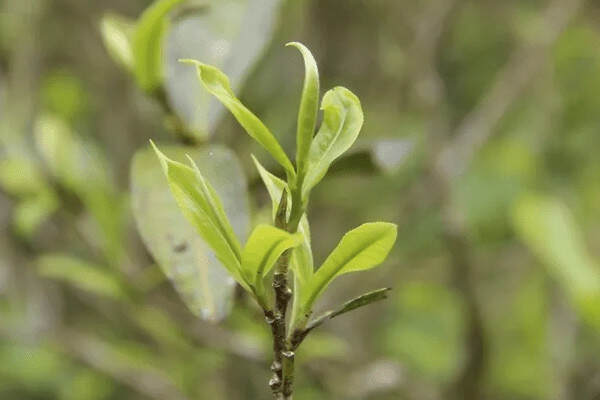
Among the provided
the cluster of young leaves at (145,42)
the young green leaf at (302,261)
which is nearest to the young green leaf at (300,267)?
the young green leaf at (302,261)

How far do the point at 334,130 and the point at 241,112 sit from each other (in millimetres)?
39

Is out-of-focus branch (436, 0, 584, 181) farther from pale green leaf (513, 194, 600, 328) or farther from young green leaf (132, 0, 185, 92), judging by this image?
young green leaf (132, 0, 185, 92)

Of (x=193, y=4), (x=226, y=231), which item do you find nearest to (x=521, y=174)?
(x=193, y=4)

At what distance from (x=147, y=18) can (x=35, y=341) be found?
1.75ft

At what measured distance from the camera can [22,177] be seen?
0.69m

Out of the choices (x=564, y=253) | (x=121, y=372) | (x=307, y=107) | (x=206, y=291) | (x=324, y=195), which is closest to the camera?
(x=307, y=107)

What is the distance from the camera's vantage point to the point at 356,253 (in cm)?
30

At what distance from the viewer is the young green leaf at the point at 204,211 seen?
0.30 meters

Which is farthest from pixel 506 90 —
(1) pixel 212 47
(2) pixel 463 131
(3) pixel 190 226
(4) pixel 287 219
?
(4) pixel 287 219

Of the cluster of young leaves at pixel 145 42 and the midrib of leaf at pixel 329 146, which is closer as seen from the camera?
the midrib of leaf at pixel 329 146

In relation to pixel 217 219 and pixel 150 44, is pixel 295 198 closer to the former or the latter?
pixel 217 219

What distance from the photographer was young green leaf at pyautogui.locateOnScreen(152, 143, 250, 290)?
0.30m

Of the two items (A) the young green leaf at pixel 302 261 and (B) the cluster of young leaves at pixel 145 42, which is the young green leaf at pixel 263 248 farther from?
(B) the cluster of young leaves at pixel 145 42

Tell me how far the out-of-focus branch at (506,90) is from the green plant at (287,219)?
24.0 inches
